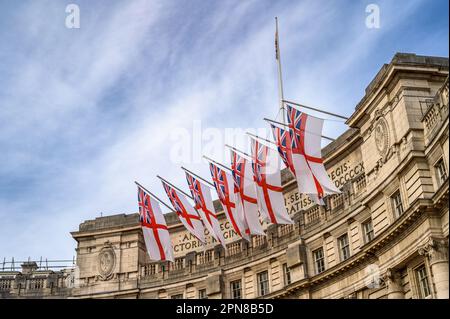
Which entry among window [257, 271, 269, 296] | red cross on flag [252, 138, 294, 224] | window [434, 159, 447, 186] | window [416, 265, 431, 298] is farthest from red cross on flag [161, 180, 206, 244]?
window [434, 159, 447, 186]

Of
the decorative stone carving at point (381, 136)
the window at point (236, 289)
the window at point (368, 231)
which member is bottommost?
the window at point (236, 289)

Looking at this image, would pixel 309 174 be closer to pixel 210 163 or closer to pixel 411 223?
pixel 411 223

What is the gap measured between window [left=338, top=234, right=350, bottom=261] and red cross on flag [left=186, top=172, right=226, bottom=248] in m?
7.63

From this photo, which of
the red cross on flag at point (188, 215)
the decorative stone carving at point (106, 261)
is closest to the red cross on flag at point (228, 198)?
the red cross on flag at point (188, 215)

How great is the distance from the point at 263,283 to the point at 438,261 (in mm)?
17328

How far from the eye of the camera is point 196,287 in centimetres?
4706

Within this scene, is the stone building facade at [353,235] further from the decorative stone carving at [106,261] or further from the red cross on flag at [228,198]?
the red cross on flag at [228,198]

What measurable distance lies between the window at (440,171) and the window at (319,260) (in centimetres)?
1232

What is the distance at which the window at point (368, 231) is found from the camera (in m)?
36.2

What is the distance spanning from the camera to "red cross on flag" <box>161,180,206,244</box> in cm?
4181

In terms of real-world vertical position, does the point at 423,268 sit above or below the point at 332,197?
below

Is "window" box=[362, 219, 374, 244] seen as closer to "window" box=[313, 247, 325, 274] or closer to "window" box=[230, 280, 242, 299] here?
"window" box=[313, 247, 325, 274]

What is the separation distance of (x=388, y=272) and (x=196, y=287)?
720 inches
